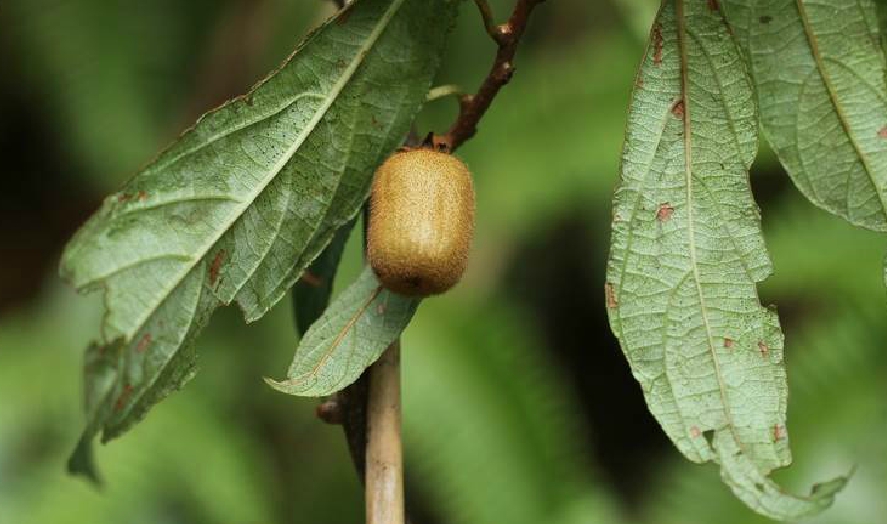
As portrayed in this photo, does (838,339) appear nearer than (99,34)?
Yes

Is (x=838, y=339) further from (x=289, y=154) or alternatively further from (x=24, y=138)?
(x=24, y=138)

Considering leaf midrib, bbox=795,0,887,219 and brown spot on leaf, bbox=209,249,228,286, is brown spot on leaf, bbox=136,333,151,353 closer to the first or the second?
brown spot on leaf, bbox=209,249,228,286

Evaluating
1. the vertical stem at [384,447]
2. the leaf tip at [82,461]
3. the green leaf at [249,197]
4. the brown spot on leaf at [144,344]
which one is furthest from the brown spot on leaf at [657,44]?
the leaf tip at [82,461]

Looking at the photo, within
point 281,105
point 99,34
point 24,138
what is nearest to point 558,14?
point 99,34

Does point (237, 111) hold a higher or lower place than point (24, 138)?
lower

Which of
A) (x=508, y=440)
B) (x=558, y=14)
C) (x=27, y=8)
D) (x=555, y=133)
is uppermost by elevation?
(x=27, y=8)

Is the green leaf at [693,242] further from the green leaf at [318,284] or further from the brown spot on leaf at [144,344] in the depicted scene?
the brown spot on leaf at [144,344]

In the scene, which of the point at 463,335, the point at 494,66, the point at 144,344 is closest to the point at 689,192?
the point at 494,66
